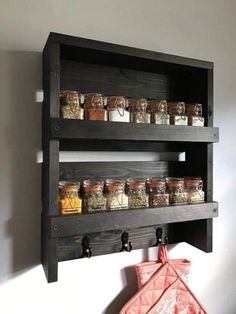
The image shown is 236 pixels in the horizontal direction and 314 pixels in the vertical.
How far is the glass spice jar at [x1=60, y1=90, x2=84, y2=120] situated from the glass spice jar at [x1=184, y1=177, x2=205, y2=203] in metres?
0.50

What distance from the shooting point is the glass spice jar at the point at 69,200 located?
0.92 metres

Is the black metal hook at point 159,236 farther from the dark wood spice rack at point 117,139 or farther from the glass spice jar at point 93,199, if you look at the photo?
the glass spice jar at point 93,199

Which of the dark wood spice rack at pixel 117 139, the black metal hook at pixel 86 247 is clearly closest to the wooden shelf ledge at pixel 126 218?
the dark wood spice rack at pixel 117 139

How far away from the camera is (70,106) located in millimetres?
944

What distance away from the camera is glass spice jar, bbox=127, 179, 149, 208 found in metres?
1.03

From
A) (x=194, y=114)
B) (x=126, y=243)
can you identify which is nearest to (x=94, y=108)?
(x=194, y=114)

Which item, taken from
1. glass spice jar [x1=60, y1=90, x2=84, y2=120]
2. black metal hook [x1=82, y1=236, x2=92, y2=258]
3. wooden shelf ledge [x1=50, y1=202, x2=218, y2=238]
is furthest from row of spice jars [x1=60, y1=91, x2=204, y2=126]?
black metal hook [x1=82, y1=236, x2=92, y2=258]

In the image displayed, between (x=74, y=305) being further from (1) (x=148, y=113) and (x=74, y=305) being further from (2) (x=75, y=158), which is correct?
(1) (x=148, y=113)

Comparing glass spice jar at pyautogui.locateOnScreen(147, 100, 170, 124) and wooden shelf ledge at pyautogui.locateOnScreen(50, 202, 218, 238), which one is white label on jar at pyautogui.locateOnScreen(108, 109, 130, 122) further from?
wooden shelf ledge at pyautogui.locateOnScreen(50, 202, 218, 238)

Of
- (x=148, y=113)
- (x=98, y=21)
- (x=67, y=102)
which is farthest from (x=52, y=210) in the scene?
(x=98, y=21)

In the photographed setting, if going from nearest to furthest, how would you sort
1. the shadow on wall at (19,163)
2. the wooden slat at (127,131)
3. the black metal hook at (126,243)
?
the wooden slat at (127,131) → the shadow on wall at (19,163) → the black metal hook at (126,243)

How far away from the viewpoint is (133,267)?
3.90 feet

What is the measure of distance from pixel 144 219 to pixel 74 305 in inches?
17.6

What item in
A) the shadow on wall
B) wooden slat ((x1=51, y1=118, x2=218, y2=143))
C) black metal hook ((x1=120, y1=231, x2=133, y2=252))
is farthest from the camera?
black metal hook ((x1=120, y1=231, x2=133, y2=252))
